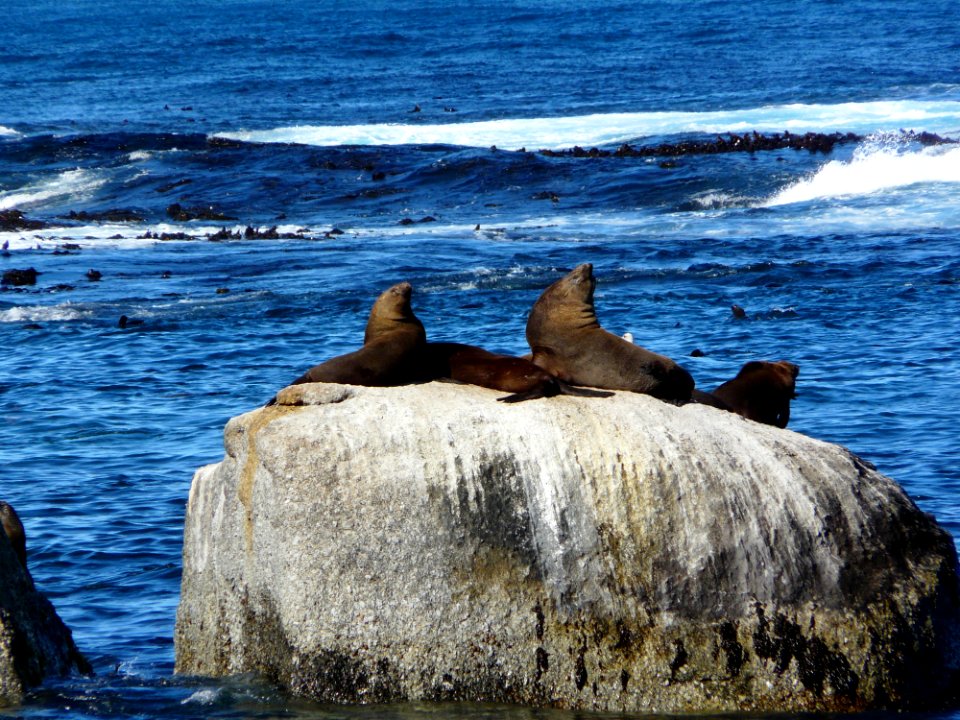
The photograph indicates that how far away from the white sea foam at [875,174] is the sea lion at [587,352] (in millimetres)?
20995

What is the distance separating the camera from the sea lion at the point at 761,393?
8703mm

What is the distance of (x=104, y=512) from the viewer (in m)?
11.3

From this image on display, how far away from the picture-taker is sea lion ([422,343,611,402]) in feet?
24.7

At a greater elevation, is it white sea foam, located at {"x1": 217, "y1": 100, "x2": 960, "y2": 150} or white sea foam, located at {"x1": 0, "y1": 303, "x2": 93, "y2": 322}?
white sea foam, located at {"x1": 217, "y1": 100, "x2": 960, "y2": 150}

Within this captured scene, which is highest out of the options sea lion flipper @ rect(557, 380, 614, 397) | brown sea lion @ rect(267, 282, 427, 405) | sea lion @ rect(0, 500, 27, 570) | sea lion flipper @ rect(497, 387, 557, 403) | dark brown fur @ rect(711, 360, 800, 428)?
brown sea lion @ rect(267, 282, 427, 405)

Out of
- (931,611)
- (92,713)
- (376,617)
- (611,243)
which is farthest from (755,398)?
(611,243)

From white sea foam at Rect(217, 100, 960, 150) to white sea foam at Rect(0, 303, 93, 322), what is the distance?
69.6 ft

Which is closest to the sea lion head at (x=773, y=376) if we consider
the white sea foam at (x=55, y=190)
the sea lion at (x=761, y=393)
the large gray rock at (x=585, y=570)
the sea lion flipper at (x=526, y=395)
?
the sea lion at (x=761, y=393)

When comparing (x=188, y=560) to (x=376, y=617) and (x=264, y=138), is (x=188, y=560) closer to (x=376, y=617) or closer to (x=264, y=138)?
(x=376, y=617)

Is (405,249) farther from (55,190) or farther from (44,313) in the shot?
(55,190)

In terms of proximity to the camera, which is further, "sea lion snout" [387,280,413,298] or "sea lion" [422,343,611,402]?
"sea lion snout" [387,280,413,298]

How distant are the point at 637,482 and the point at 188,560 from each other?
2559 mm

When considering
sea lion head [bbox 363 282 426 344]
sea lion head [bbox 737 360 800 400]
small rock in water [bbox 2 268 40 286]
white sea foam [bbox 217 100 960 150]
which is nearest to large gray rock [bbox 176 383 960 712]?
sea lion head [bbox 363 282 426 344]

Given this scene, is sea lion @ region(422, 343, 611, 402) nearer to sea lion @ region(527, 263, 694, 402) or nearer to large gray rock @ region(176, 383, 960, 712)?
sea lion @ region(527, 263, 694, 402)
